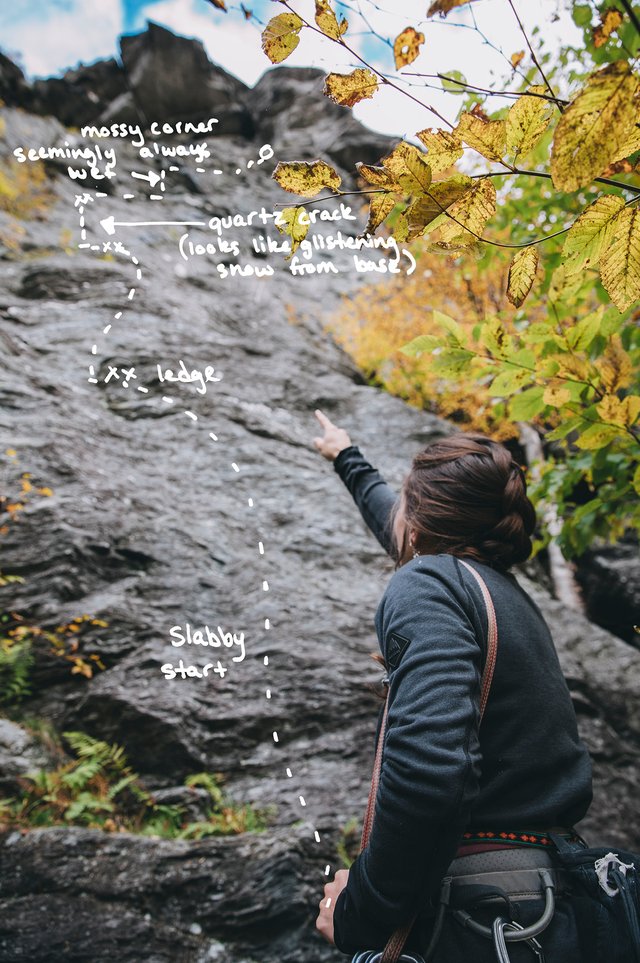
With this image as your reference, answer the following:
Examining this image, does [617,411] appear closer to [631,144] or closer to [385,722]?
[631,144]

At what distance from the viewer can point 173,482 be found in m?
6.03

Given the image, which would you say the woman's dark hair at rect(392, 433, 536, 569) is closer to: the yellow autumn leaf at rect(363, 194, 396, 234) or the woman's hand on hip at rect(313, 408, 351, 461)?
the yellow autumn leaf at rect(363, 194, 396, 234)

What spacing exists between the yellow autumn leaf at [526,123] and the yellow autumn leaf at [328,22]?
36 cm

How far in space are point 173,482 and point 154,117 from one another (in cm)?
2016

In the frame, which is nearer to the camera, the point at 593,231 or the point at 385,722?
the point at 593,231

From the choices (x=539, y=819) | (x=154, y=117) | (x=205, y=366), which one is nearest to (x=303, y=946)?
(x=539, y=819)

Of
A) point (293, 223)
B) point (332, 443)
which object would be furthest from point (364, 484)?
point (293, 223)

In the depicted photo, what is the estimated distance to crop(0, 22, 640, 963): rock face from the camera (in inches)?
118

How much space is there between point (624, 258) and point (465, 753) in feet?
3.64

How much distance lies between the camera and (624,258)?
0.99 meters

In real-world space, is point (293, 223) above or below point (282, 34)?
below

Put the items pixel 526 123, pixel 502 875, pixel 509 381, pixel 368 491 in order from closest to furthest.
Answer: pixel 526 123
pixel 502 875
pixel 509 381
pixel 368 491

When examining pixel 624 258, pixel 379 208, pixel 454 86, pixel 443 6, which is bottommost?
pixel 624 258

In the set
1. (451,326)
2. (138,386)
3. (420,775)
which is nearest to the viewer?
(420,775)
